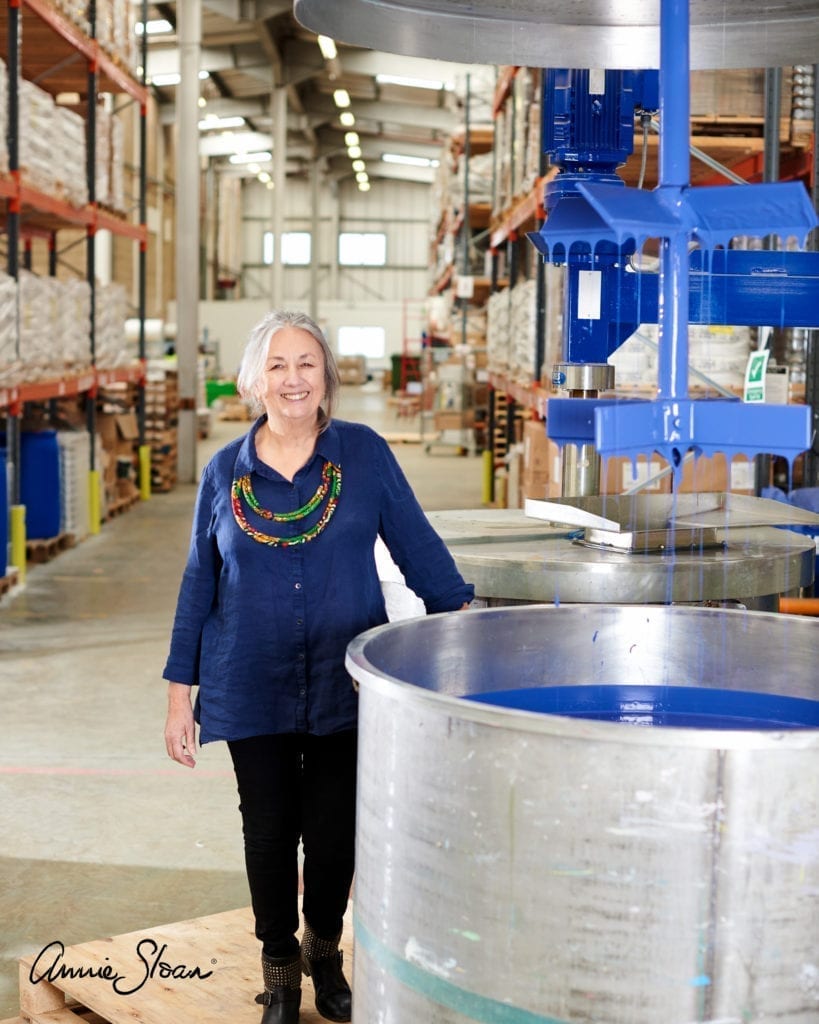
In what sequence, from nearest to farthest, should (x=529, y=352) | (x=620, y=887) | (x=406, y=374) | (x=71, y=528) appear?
(x=620, y=887), (x=529, y=352), (x=71, y=528), (x=406, y=374)

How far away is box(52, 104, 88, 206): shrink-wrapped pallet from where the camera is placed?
32.3 feet

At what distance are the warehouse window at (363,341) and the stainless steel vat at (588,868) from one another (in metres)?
39.9

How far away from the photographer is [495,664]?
8.29 ft

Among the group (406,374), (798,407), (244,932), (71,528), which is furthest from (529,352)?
(406,374)

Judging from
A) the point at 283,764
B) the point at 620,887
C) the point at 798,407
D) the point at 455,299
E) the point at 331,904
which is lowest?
the point at 331,904

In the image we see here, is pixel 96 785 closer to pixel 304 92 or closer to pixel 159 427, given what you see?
pixel 159 427

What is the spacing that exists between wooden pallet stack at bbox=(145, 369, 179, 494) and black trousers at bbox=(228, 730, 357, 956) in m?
11.7

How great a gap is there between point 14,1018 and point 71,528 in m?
7.77

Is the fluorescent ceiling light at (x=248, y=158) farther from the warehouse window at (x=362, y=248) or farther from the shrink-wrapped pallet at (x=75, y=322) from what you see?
the shrink-wrapped pallet at (x=75, y=322)

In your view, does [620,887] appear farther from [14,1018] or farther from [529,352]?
[529,352]

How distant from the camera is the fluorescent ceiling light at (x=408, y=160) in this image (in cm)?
3766

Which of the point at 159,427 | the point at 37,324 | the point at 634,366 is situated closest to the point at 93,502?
the point at 37,324

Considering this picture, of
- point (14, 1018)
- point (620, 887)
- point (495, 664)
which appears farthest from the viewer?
Result: point (14, 1018)

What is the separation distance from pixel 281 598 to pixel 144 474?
37.1 feet
